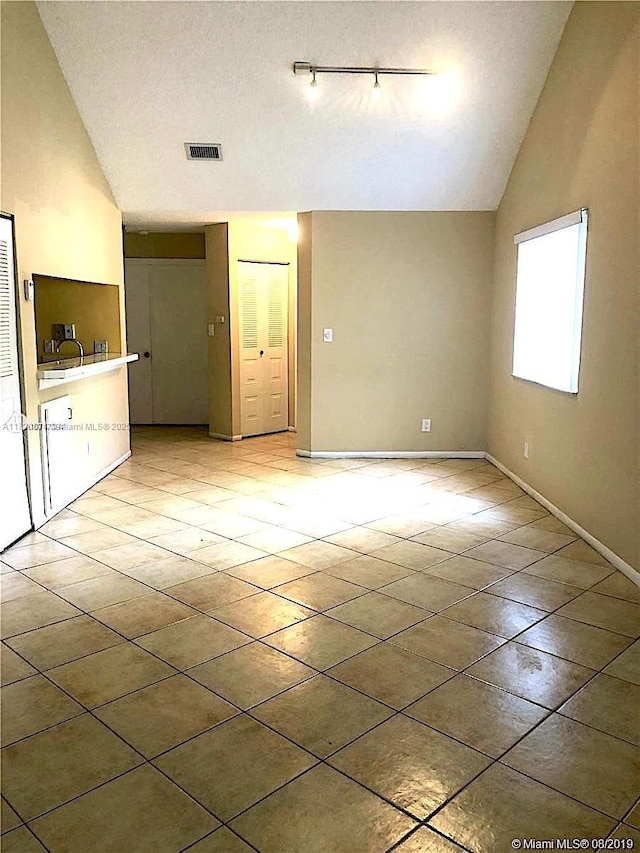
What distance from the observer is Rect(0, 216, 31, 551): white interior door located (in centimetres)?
387

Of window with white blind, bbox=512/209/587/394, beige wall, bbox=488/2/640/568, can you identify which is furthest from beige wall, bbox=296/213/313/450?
beige wall, bbox=488/2/640/568

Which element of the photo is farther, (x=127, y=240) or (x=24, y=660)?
(x=127, y=240)

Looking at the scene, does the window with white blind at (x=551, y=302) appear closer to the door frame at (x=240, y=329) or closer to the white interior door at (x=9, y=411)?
the door frame at (x=240, y=329)

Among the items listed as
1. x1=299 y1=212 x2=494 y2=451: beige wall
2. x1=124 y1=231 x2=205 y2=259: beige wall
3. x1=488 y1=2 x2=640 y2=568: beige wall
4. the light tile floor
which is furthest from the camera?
x1=124 y1=231 x2=205 y2=259: beige wall

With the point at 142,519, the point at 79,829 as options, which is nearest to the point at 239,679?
the point at 79,829

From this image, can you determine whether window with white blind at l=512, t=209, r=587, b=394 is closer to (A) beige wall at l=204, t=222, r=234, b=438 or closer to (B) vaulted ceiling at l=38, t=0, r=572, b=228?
(B) vaulted ceiling at l=38, t=0, r=572, b=228

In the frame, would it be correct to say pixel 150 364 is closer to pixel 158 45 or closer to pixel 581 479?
pixel 158 45

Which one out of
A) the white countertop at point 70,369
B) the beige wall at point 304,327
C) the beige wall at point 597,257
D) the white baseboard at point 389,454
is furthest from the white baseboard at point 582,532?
the white countertop at point 70,369

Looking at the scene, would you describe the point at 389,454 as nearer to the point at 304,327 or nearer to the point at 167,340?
the point at 304,327

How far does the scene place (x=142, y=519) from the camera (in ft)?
15.1

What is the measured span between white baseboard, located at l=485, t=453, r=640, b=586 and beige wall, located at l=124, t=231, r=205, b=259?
14.8 feet

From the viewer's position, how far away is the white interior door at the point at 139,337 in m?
8.31

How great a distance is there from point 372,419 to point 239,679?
407cm

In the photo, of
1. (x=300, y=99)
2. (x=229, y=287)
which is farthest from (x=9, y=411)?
(x=229, y=287)
